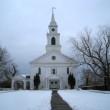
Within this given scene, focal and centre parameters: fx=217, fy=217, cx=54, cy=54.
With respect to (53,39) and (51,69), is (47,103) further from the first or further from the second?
(53,39)

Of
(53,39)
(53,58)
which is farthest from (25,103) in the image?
(53,39)

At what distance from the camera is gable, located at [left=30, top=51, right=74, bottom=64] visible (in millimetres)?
58156

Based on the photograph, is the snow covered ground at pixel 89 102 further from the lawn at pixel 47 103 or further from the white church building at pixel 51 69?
the white church building at pixel 51 69

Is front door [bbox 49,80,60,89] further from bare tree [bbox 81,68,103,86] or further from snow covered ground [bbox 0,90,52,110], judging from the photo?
snow covered ground [bbox 0,90,52,110]

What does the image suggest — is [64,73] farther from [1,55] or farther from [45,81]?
[1,55]

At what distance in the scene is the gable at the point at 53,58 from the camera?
58.2 meters

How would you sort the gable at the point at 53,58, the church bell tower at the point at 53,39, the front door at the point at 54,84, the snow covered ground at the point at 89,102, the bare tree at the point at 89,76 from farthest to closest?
the church bell tower at the point at 53,39 → the gable at the point at 53,58 → the front door at the point at 54,84 → the bare tree at the point at 89,76 → the snow covered ground at the point at 89,102

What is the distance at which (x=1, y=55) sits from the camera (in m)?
49.5

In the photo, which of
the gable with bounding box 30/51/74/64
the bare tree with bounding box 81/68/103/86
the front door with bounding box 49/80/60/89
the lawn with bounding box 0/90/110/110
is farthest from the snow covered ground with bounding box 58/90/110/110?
the gable with bounding box 30/51/74/64

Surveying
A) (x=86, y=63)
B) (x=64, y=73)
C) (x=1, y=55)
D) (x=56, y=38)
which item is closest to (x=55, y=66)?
(x=64, y=73)

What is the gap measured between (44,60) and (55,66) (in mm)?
3364

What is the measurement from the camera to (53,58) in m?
58.4

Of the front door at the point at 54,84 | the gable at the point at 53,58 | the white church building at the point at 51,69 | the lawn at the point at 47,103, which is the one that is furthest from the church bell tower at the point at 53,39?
the lawn at the point at 47,103

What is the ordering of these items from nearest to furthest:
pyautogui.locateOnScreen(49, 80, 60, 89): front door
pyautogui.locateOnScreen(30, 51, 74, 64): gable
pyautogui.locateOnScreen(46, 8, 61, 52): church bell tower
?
1. pyautogui.locateOnScreen(49, 80, 60, 89): front door
2. pyautogui.locateOnScreen(30, 51, 74, 64): gable
3. pyautogui.locateOnScreen(46, 8, 61, 52): church bell tower
